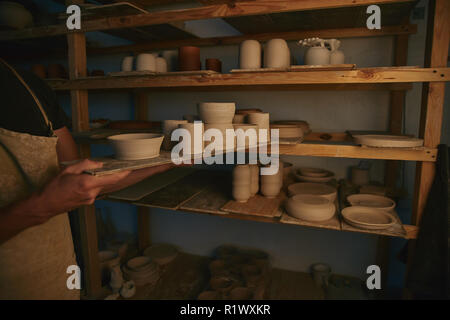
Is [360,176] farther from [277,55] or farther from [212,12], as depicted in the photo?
[212,12]

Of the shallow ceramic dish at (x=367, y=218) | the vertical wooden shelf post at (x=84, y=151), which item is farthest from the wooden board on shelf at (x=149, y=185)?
the shallow ceramic dish at (x=367, y=218)

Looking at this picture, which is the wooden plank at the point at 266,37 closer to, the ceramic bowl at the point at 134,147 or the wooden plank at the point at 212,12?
the wooden plank at the point at 212,12

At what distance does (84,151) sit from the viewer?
196cm

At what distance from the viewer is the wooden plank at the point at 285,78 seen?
1210mm

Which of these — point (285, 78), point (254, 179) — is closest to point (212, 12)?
point (285, 78)

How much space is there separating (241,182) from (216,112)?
53 centimetres

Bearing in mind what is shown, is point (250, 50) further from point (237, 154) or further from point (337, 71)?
point (237, 154)

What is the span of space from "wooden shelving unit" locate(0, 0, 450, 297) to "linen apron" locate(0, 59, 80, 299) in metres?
0.70

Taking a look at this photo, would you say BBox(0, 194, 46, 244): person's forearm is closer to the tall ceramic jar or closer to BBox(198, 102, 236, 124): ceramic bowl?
BBox(198, 102, 236, 124): ceramic bowl

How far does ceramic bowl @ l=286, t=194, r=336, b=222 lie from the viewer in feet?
4.58

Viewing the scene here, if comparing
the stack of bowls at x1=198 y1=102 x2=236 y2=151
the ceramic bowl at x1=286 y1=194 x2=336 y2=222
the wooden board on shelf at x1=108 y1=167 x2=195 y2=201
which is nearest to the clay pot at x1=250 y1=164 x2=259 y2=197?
the ceramic bowl at x1=286 y1=194 x2=336 y2=222

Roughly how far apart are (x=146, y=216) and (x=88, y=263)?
69 centimetres

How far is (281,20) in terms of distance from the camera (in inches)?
65.8

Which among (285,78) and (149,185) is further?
(149,185)
